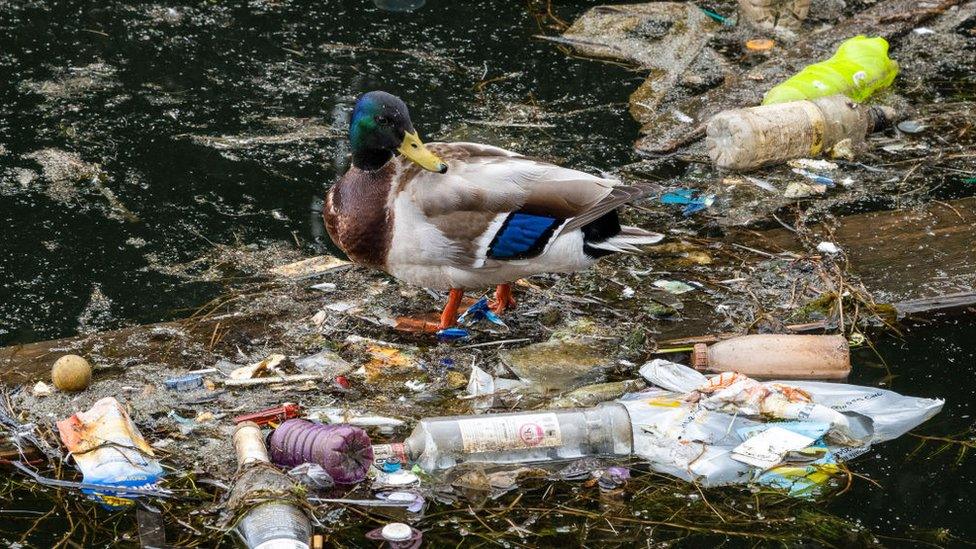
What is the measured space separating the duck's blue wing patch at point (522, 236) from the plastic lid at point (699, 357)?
66 centimetres

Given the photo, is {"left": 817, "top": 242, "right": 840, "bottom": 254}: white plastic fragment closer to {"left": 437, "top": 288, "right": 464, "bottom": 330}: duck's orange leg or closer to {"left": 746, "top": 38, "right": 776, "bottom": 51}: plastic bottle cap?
{"left": 437, "top": 288, "right": 464, "bottom": 330}: duck's orange leg

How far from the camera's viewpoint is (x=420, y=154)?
4.18m

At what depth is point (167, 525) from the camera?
10.7 feet

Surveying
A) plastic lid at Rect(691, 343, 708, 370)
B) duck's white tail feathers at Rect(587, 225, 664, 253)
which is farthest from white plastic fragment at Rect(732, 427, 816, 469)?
duck's white tail feathers at Rect(587, 225, 664, 253)

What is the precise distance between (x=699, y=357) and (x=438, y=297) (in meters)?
1.14

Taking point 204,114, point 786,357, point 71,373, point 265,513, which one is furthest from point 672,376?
point 204,114

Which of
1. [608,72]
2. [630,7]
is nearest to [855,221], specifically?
[608,72]

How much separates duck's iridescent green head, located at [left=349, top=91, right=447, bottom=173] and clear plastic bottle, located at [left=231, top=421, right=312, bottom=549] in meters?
1.27

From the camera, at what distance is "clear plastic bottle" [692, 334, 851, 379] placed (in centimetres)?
410

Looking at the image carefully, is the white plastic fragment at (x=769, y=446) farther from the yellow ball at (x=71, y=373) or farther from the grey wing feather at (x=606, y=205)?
the yellow ball at (x=71, y=373)

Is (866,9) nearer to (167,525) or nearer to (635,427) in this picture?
(635,427)

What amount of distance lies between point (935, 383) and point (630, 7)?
168 inches

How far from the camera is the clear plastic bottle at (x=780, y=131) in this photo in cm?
561

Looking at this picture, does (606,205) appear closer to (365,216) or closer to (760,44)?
(365,216)
